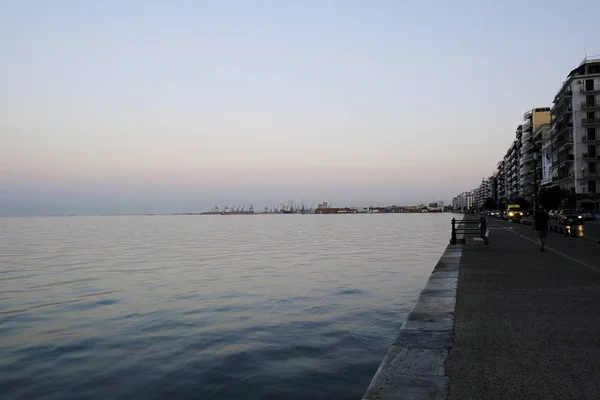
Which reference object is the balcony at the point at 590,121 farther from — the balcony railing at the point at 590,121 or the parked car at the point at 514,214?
the parked car at the point at 514,214

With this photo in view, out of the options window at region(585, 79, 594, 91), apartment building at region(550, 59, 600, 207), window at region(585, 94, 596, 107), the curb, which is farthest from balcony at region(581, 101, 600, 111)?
the curb

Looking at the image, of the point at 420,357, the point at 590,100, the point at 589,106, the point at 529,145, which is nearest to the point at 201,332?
the point at 420,357

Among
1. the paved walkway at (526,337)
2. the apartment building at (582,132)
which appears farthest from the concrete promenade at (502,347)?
the apartment building at (582,132)

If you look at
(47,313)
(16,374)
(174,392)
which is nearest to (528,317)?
(174,392)

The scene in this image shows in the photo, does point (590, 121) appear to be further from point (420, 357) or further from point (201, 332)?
point (420, 357)

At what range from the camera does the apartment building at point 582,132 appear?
9431 cm

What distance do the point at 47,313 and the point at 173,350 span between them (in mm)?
6110

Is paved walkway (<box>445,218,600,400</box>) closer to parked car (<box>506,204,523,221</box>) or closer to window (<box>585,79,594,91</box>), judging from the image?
parked car (<box>506,204,523,221</box>)

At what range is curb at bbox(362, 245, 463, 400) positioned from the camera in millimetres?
5375

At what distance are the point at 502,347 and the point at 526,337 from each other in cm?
70

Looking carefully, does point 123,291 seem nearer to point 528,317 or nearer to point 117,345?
point 117,345

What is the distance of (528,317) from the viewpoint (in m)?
8.70

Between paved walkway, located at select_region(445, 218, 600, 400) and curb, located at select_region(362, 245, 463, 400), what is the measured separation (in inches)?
5.6

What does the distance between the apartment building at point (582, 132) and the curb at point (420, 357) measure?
3693 inches
